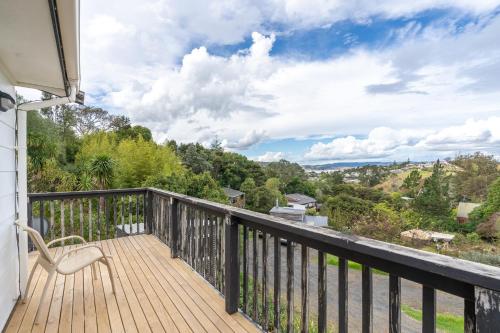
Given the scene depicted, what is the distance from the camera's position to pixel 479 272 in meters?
0.85

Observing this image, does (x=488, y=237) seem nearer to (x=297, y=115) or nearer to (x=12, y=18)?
(x=297, y=115)

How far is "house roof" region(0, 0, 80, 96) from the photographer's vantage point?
1438 millimetres

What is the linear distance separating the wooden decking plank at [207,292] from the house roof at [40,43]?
2.32 metres

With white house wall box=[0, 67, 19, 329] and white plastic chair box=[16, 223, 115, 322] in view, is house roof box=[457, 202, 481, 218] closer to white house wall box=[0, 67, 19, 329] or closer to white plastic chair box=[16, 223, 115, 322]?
white plastic chair box=[16, 223, 115, 322]

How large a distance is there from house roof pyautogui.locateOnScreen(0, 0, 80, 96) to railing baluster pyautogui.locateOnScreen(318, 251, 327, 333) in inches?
71.5

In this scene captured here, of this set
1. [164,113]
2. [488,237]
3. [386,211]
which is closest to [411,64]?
[386,211]

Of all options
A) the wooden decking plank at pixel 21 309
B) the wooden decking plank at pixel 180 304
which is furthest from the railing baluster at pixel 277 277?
the wooden decking plank at pixel 21 309

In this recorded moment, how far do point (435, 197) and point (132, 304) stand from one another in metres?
31.4

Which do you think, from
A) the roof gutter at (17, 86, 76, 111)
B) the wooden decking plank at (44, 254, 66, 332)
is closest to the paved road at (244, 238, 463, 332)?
the wooden decking plank at (44, 254, 66, 332)

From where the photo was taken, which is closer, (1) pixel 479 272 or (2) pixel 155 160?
(1) pixel 479 272

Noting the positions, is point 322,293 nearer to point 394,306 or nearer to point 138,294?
point 394,306

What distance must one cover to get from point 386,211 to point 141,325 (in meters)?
29.3

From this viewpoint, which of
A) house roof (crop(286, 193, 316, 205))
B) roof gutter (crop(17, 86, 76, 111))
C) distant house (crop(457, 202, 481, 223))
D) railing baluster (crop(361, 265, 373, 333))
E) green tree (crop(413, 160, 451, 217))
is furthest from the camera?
house roof (crop(286, 193, 316, 205))

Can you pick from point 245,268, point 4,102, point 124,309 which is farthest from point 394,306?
point 4,102
